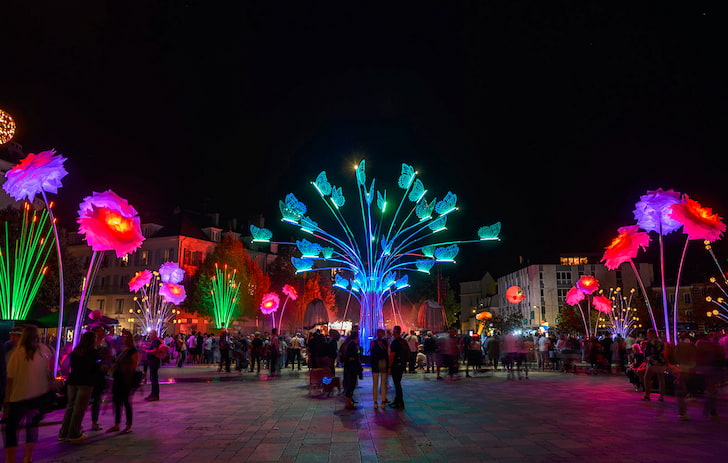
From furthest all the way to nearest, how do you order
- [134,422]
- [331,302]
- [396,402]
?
[331,302] < [396,402] < [134,422]

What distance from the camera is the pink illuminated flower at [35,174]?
12805 mm

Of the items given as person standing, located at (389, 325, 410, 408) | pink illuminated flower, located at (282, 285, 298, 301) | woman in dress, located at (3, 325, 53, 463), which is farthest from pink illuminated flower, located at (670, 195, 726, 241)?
pink illuminated flower, located at (282, 285, 298, 301)

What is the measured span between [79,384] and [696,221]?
627 inches

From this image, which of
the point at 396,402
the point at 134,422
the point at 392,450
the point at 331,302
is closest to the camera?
the point at 392,450

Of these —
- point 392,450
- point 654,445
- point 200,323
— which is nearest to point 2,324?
point 392,450

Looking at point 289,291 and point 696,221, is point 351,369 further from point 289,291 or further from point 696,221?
Answer: point 289,291

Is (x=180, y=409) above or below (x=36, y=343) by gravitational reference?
below

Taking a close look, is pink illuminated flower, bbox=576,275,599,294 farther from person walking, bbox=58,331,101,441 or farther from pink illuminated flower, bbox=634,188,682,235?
person walking, bbox=58,331,101,441

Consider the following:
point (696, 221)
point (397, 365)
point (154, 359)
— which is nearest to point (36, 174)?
point (154, 359)

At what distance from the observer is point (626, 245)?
17047mm

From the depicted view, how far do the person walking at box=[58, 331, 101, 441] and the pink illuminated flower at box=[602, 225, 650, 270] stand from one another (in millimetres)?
15132

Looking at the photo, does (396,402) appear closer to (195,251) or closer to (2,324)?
(2,324)

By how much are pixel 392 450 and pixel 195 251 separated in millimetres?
57343

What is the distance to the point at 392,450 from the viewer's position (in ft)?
26.2
